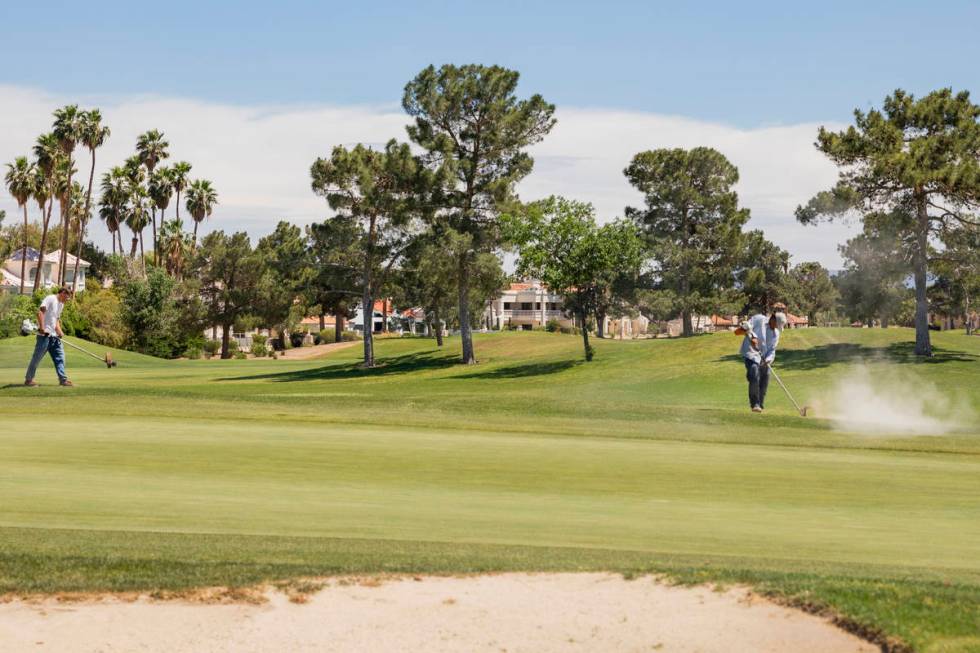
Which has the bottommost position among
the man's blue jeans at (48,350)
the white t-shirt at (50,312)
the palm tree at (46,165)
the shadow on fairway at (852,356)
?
the shadow on fairway at (852,356)

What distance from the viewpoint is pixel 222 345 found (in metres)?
A: 105

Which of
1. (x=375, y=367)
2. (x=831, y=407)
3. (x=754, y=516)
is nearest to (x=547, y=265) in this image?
(x=375, y=367)

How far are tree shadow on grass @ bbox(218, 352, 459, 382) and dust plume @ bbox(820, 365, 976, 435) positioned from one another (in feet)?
94.2

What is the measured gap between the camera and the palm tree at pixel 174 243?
130500 millimetres

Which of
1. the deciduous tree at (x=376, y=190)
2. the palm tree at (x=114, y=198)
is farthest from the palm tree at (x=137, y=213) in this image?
the deciduous tree at (x=376, y=190)

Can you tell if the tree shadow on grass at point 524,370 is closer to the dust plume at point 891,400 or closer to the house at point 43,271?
the dust plume at point 891,400

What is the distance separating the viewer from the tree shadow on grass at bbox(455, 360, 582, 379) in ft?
195

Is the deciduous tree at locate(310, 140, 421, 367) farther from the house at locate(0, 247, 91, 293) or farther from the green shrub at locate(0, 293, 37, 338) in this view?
the house at locate(0, 247, 91, 293)

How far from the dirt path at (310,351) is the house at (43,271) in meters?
40.7

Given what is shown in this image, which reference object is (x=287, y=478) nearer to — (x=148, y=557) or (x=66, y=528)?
(x=66, y=528)

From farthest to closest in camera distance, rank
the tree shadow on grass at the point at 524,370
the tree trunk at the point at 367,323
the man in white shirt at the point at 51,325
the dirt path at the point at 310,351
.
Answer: the dirt path at the point at 310,351 < the tree trunk at the point at 367,323 < the tree shadow on grass at the point at 524,370 < the man in white shirt at the point at 51,325

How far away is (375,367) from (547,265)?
15.9 metres

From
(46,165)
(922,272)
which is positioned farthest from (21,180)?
→ (922,272)

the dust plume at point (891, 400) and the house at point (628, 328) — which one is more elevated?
the house at point (628, 328)
